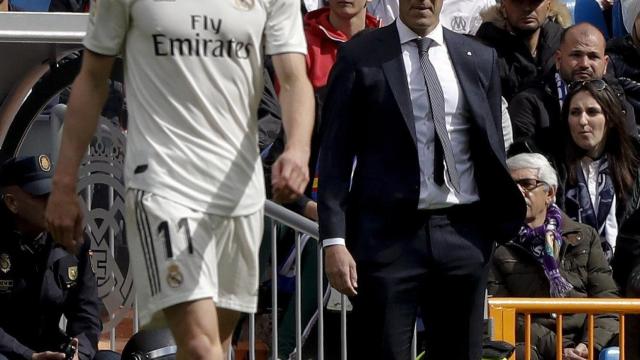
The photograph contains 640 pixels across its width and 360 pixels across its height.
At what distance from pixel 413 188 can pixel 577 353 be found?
234 centimetres

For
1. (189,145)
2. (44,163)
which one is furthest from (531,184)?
(189,145)

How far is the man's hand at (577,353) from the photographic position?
7.92 m

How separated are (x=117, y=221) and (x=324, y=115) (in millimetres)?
1830

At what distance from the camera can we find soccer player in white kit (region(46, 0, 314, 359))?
4703 millimetres

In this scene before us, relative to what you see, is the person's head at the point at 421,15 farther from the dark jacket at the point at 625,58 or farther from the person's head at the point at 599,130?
the dark jacket at the point at 625,58

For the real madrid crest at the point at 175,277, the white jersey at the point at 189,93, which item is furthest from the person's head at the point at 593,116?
the real madrid crest at the point at 175,277

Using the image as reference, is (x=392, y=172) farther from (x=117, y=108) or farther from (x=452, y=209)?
(x=117, y=108)

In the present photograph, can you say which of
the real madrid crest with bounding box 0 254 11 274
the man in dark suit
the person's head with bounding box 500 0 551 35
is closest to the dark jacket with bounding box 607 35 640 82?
the person's head with bounding box 500 0 551 35

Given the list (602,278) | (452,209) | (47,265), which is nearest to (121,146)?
(47,265)

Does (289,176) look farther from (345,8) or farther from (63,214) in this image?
(345,8)

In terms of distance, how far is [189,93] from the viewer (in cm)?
475

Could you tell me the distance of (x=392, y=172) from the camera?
6.03m

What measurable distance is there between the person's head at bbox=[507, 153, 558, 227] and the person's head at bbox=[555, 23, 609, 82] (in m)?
1.15

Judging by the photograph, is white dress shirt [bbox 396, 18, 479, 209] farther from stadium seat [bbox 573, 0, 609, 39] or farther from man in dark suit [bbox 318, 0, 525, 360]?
stadium seat [bbox 573, 0, 609, 39]
